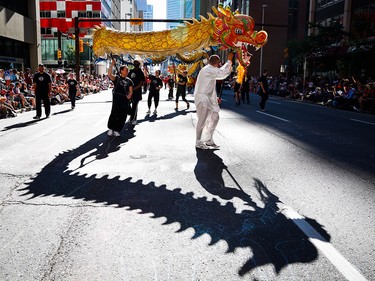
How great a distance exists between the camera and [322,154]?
8367mm

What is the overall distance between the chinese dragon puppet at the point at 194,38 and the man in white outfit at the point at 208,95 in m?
1.94

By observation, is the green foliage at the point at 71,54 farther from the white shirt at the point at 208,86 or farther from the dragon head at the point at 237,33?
the white shirt at the point at 208,86

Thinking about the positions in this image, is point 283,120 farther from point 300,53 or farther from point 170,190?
point 300,53

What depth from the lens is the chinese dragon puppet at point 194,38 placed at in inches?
427

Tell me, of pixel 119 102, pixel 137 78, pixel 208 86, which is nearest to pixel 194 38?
pixel 137 78

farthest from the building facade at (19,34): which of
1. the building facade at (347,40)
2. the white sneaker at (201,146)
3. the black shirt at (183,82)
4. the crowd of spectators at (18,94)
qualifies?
the white sneaker at (201,146)

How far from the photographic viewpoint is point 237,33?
1078 centimetres

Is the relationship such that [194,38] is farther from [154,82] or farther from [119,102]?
[154,82]

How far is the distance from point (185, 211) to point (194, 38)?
8391 millimetres

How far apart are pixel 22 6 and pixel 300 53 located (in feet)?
74.9

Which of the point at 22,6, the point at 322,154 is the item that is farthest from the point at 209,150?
the point at 22,6

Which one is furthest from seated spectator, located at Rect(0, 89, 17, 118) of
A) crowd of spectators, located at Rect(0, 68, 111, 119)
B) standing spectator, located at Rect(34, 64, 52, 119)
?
standing spectator, located at Rect(34, 64, 52, 119)

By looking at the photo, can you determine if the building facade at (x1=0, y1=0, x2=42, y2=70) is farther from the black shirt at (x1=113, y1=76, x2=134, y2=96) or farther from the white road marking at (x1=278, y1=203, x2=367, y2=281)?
the white road marking at (x1=278, y1=203, x2=367, y2=281)

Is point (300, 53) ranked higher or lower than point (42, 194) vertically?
higher
